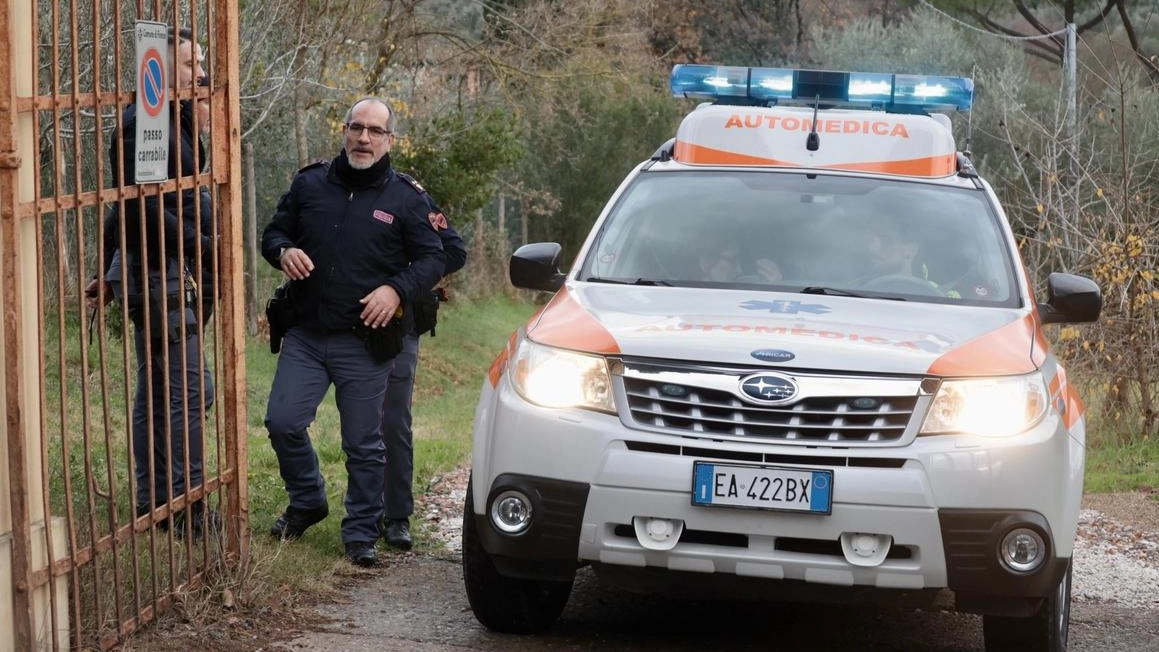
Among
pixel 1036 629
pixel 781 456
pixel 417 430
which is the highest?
pixel 781 456

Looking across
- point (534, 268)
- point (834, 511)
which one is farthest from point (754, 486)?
point (534, 268)

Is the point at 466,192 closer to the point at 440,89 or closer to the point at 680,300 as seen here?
the point at 440,89

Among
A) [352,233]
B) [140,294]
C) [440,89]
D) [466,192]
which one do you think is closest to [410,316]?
[352,233]

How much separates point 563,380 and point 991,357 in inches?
51.1

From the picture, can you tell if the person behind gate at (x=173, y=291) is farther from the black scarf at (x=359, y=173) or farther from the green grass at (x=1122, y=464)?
the green grass at (x=1122, y=464)

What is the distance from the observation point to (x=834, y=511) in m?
4.41

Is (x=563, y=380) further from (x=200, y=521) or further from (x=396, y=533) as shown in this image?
(x=396, y=533)

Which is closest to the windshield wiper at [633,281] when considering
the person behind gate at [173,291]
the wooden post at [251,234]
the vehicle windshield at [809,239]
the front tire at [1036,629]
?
the vehicle windshield at [809,239]

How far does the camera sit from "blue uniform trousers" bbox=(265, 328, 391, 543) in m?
5.82

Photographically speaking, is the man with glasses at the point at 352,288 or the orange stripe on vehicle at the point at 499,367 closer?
the orange stripe on vehicle at the point at 499,367

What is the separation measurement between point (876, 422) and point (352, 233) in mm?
2275

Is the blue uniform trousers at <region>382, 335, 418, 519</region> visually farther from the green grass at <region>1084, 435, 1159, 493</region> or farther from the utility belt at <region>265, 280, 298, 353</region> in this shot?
the green grass at <region>1084, 435, 1159, 493</region>

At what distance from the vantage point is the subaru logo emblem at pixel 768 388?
177 inches

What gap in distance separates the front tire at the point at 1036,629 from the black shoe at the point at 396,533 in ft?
8.17
